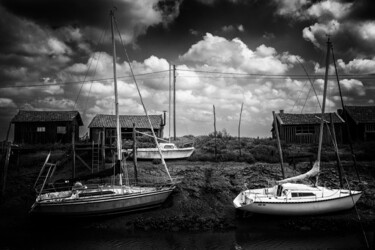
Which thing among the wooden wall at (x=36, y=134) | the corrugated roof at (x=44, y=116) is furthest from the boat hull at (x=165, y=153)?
the corrugated roof at (x=44, y=116)

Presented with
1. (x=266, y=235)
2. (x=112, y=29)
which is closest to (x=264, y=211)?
(x=266, y=235)

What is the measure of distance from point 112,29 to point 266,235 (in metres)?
17.5

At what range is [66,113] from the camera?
39.6 metres

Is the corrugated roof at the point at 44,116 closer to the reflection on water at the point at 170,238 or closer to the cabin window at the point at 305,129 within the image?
the reflection on water at the point at 170,238

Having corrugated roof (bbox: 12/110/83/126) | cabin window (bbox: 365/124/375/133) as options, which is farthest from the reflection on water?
cabin window (bbox: 365/124/375/133)

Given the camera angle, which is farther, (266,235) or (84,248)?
(266,235)

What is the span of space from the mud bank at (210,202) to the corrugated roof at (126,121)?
12.1 m

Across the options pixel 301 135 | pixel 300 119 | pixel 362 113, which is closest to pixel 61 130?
pixel 301 135

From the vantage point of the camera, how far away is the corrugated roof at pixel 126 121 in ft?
126

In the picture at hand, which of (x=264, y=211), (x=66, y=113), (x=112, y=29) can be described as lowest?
(x=264, y=211)

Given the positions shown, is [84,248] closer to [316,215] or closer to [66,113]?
[316,215]

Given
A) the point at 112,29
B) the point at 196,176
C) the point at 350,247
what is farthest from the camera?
the point at 196,176

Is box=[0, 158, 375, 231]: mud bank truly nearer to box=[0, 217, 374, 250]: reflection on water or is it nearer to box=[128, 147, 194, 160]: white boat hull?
box=[0, 217, 374, 250]: reflection on water

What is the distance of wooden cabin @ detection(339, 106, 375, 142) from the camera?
125 ft
